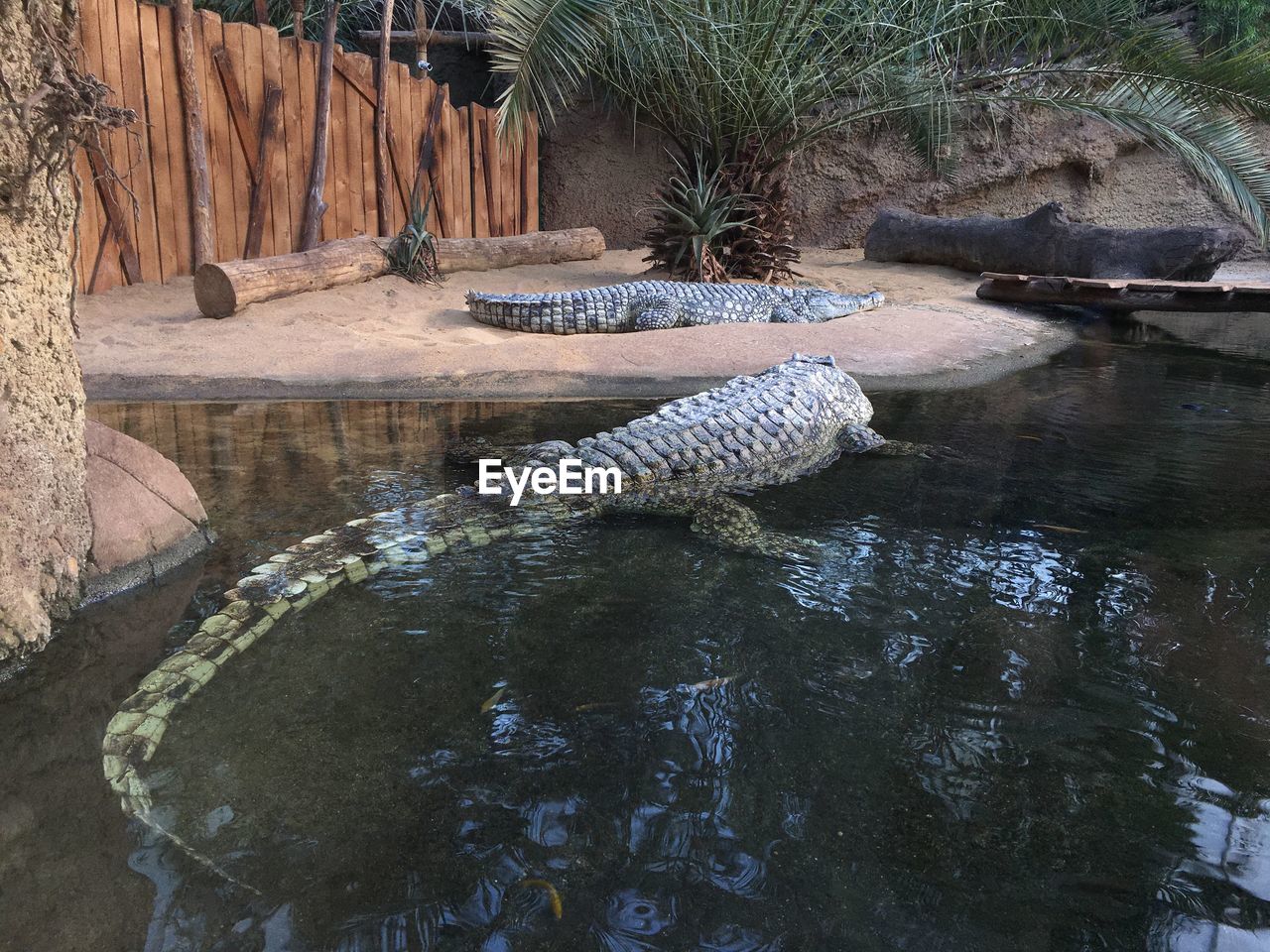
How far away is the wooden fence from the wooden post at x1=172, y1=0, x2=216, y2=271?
56 millimetres

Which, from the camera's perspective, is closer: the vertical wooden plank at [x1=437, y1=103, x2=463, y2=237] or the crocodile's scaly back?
the crocodile's scaly back

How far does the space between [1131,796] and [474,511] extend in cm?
221

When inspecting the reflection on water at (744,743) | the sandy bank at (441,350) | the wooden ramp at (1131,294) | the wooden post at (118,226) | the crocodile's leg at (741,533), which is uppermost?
the wooden post at (118,226)

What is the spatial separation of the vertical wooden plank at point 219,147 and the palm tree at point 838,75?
84.2 inches

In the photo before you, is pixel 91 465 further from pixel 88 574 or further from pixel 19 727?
pixel 19 727

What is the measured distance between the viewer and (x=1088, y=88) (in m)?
8.19

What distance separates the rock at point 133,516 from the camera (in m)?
2.82

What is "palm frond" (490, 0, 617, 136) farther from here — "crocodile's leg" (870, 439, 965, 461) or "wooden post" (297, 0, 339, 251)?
"crocodile's leg" (870, 439, 965, 461)

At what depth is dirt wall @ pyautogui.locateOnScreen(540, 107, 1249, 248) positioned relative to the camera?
Answer: 1131 centimetres

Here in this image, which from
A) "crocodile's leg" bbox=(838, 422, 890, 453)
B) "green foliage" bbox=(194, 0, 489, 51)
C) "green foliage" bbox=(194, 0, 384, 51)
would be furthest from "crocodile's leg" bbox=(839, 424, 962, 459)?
"green foliage" bbox=(194, 0, 384, 51)

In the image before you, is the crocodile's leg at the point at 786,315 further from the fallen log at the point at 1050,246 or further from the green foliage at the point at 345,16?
the green foliage at the point at 345,16

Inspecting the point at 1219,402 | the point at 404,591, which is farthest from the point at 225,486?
the point at 1219,402

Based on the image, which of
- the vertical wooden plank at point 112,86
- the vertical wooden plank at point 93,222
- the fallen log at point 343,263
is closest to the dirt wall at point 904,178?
the fallen log at point 343,263

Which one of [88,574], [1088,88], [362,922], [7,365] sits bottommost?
[362,922]
